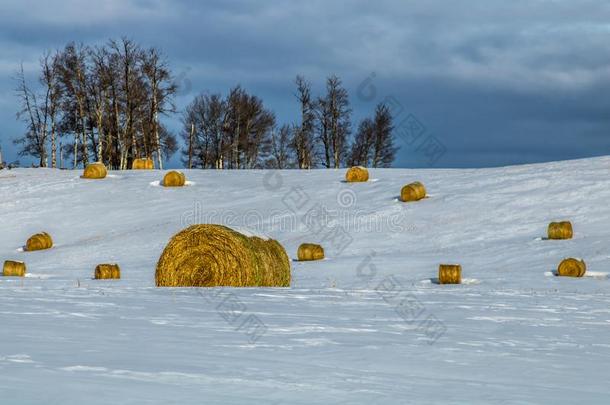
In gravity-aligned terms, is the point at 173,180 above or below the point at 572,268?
above

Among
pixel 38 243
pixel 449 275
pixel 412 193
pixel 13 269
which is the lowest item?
pixel 449 275

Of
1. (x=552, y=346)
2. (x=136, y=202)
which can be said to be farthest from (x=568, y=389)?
(x=136, y=202)

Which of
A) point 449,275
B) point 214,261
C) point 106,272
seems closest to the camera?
point 214,261

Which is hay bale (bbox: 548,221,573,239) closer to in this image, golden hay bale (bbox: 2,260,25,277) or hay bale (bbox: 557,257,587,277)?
hay bale (bbox: 557,257,587,277)

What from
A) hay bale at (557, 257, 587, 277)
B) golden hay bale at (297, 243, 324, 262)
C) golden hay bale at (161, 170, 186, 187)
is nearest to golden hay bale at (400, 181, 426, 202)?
golden hay bale at (297, 243, 324, 262)

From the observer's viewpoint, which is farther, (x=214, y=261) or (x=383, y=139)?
(x=383, y=139)

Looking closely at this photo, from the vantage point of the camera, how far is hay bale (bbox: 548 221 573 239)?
2347 cm

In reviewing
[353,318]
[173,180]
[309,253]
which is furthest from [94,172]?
[353,318]

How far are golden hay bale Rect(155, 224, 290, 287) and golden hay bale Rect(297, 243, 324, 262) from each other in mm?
8311

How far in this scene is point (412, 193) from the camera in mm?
30312

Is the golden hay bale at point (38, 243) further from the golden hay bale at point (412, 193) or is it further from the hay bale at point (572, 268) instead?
the hay bale at point (572, 268)

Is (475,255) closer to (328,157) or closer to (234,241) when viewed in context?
(234,241)

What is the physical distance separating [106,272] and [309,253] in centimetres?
626

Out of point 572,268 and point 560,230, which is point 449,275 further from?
point 560,230
